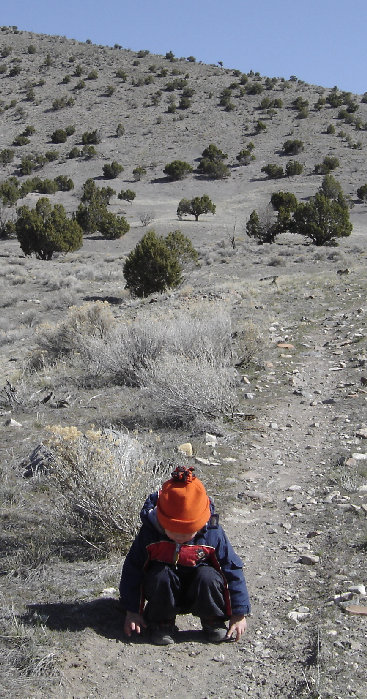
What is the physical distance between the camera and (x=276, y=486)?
4844 mm

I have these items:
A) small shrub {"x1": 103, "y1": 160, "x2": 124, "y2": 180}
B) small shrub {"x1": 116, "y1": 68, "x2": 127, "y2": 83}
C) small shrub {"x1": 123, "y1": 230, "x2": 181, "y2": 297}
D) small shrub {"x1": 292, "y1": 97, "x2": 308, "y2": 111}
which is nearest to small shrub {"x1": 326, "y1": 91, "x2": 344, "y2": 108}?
small shrub {"x1": 292, "y1": 97, "x2": 308, "y2": 111}

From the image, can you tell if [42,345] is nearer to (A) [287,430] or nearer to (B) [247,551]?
(A) [287,430]

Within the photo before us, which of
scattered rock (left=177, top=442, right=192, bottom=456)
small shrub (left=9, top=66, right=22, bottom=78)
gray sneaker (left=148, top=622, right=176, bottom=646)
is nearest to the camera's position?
gray sneaker (left=148, top=622, right=176, bottom=646)

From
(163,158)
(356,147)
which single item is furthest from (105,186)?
(356,147)

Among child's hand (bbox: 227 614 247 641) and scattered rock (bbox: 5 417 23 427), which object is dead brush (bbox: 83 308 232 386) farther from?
child's hand (bbox: 227 614 247 641)

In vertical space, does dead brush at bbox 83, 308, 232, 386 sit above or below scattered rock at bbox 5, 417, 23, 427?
above

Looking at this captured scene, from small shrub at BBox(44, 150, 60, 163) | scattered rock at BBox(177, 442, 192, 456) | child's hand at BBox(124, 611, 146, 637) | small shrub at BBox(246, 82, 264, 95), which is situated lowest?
scattered rock at BBox(177, 442, 192, 456)

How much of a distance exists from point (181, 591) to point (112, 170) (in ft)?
177

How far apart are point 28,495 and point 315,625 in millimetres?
2470

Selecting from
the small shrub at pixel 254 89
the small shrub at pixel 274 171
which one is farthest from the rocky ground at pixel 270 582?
the small shrub at pixel 254 89

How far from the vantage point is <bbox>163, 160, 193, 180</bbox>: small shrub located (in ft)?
175

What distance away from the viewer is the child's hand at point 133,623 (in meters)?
2.95

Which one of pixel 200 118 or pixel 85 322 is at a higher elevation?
pixel 200 118

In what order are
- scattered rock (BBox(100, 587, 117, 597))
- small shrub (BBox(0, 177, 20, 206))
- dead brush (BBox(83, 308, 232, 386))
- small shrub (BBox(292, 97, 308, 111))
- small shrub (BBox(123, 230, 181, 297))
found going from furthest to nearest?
small shrub (BBox(292, 97, 308, 111)) → small shrub (BBox(0, 177, 20, 206)) → small shrub (BBox(123, 230, 181, 297)) → dead brush (BBox(83, 308, 232, 386)) → scattered rock (BBox(100, 587, 117, 597))
